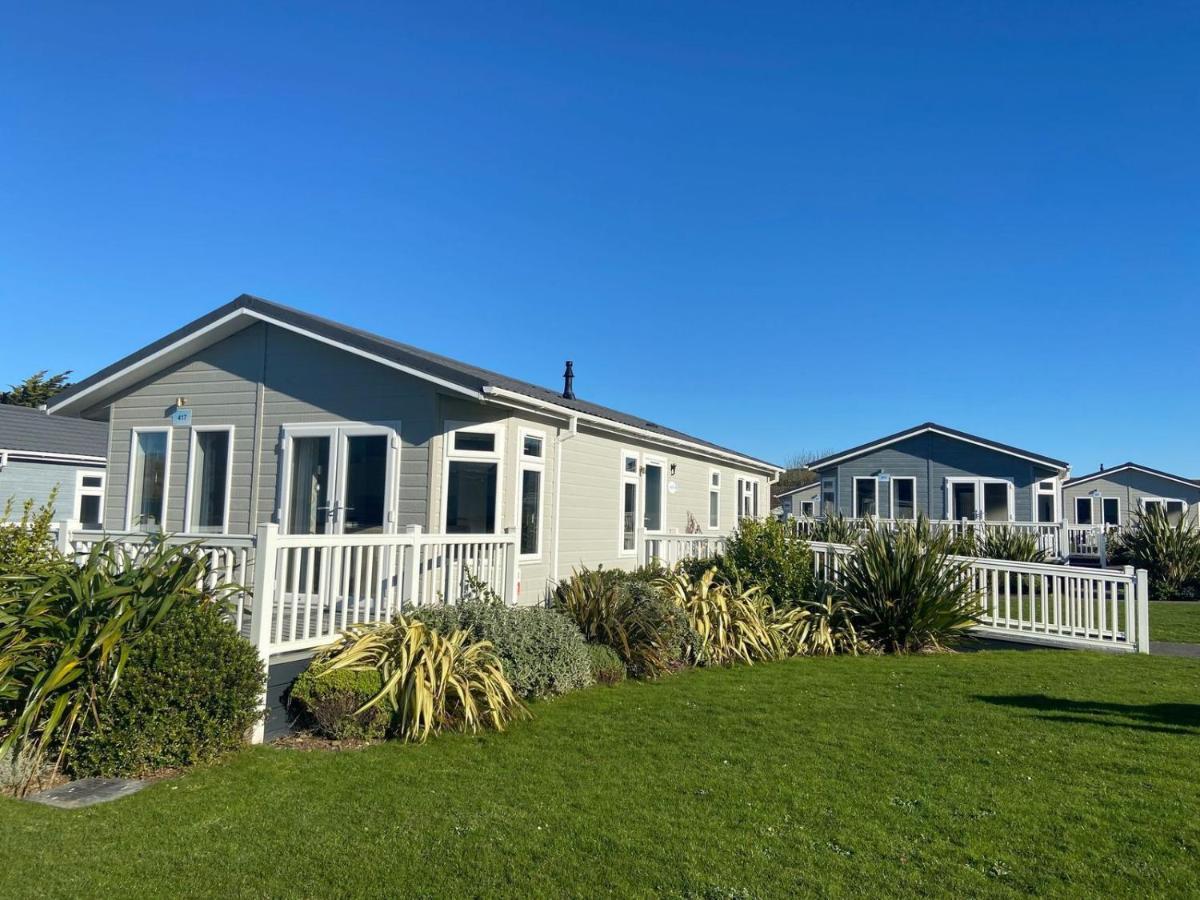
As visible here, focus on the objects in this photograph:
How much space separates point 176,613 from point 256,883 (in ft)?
7.96

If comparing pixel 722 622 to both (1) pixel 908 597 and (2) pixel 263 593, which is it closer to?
(1) pixel 908 597

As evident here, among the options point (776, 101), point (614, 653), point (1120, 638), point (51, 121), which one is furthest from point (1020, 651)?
point (51, 121)

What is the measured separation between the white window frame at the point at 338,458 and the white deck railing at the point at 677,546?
4669 mm

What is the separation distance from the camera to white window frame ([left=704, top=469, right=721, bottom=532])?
646 inches

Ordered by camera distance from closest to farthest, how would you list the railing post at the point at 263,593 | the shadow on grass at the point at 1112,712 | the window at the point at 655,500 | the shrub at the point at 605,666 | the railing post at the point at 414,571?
the railing post at the point at 263,593 < the shadow on grass at the point at 1112,712 < the railing post at the point at 414,571 < the shrub at the point at 605,666 < the window at the point at 655,500

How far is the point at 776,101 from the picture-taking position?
13883mm

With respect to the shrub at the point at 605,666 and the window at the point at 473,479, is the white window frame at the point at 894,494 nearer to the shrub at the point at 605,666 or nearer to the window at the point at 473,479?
the window at the point at 473,479

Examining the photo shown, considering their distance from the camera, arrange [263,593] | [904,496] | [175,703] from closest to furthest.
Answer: [175,703] → [263,593] → [904,496]

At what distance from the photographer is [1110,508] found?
38.7 m

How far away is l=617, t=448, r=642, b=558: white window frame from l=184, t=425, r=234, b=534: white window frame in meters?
5.54

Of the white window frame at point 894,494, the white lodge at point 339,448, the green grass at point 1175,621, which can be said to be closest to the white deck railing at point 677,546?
the white lodge at point 339,448

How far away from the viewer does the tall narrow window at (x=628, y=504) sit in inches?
493

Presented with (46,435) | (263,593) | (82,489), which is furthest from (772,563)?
(46,435)

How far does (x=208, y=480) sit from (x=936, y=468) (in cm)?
2307
